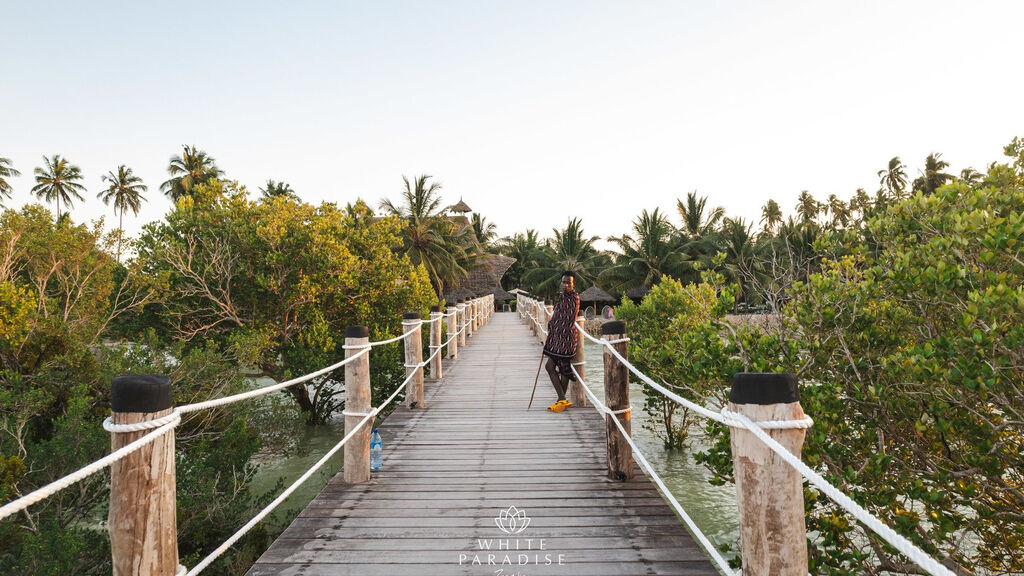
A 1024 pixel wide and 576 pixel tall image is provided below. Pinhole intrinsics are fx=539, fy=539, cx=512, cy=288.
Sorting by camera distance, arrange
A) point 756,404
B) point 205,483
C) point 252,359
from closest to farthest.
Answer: point 756,404 < point 205,483 < point 252,359

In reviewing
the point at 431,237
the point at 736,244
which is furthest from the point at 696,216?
the point at 431,237

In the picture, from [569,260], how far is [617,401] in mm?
34648

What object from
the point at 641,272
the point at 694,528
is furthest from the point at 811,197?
the point at 694,528

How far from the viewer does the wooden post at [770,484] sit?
65.6 inches

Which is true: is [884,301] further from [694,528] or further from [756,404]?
[756,404]

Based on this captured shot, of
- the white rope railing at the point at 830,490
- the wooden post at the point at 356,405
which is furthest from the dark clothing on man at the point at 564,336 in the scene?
the white rope railing at the point at 830,490

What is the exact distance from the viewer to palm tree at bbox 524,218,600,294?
1436 inches

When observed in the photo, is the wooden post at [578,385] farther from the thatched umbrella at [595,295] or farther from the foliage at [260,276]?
the thatched umbrella at [595,295]

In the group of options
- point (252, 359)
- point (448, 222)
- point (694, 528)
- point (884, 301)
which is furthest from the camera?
point (448, 222)

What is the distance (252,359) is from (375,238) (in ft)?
15.0

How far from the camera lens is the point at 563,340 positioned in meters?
6.43

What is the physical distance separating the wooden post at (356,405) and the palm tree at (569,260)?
104 ft

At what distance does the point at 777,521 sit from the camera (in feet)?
5.60

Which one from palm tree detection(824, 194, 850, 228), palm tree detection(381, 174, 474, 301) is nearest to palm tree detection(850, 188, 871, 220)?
palm tree detection(824, 194, 850, 228)
